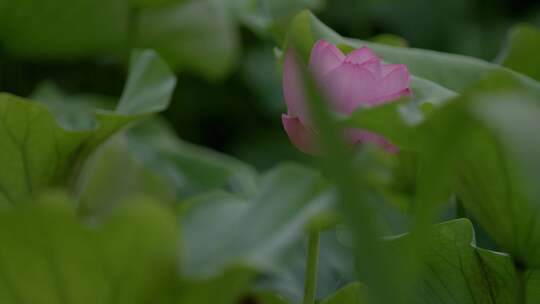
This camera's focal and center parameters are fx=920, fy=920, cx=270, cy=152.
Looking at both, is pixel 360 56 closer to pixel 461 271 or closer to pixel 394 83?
pixel 394 83

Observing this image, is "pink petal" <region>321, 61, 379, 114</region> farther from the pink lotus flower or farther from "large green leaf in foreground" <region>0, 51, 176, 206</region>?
"large green leaf in foreground" <region>0, 51, 176, 206</region>

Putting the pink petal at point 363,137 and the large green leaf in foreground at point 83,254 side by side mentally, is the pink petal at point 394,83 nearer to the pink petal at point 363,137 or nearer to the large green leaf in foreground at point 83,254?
the pink petal at point 363,137

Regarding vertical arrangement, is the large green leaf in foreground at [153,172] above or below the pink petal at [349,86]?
below

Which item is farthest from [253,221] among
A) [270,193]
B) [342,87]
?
[342,87]

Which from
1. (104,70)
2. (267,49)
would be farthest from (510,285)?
(267,49)

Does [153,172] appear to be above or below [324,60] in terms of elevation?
below

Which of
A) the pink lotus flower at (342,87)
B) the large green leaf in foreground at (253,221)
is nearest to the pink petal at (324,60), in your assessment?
the pink lotus flower at (342,87)

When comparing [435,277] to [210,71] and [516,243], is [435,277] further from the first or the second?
[210,71]
